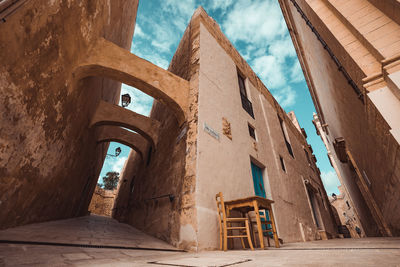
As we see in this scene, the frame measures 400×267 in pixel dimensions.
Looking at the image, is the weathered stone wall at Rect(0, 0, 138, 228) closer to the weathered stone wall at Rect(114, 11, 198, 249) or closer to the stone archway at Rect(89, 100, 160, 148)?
the stone archway at Rect(89, 100, 160, 148)

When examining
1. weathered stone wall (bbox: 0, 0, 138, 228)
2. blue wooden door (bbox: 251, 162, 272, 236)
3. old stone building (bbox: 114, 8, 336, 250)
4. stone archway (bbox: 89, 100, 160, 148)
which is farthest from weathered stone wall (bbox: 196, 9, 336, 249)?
stone archway (bbox: 89, 100, 160, 148)

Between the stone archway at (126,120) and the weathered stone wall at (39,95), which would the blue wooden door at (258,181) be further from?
the weathered stone wall at (39,95)

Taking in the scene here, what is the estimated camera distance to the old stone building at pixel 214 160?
322 centimetres

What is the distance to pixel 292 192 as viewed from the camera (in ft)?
22.5

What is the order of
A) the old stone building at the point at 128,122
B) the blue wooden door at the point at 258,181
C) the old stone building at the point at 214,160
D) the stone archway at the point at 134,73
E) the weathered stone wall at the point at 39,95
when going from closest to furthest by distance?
1. the weathered stone wall at the point at 39,95
2. the old stone building at the point at 128,122
3. the old stone building at the point at 214,160
4. the stone archway at the point at 134,73
5. the blue wooden door at the point at 258,181

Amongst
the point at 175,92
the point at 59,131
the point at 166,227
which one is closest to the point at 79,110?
the point at 59,131

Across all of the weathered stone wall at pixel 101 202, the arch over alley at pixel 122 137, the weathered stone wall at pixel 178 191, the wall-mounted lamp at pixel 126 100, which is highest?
the wall-mounted lamp at pixel 126 100

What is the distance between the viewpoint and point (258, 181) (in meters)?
5.40

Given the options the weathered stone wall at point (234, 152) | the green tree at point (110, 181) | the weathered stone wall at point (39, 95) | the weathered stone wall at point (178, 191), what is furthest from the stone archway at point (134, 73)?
the green tree at point (110, 181)

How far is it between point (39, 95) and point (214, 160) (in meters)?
3.30

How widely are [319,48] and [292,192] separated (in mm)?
6400

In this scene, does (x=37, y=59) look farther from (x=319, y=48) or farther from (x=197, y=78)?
(x=319, y=48)

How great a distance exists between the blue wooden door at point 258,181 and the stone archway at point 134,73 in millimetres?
2889

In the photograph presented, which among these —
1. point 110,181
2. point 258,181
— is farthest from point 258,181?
point 110,181
